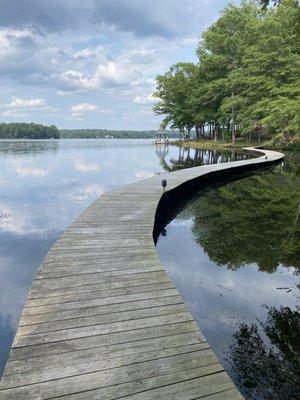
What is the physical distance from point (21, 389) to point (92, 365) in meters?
0.74

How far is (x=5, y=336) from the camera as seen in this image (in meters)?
5.88

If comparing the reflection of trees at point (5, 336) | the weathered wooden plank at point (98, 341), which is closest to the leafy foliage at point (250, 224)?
the weathered wooden plank at point (98, 341)

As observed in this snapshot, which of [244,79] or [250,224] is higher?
[244,79]

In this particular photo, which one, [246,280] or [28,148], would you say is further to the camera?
[28,148]

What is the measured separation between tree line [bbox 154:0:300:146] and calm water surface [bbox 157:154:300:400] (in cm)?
1678

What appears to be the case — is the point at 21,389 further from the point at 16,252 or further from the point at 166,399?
the point at 16,252

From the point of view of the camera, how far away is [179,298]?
5398 millimetres

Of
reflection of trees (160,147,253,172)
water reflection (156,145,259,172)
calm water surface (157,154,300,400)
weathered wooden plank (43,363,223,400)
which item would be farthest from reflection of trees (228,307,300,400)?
reflection of trees (160,147,253,172)

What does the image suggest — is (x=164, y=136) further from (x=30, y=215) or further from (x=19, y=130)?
(x=19, y=130)

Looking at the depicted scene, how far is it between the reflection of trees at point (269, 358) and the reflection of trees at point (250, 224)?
273cm

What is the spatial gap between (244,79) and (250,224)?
35.2 m

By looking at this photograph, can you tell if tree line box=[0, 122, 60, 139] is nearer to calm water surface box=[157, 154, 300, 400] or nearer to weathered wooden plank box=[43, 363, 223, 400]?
calm water surface box=[157, 154, 300, 400]

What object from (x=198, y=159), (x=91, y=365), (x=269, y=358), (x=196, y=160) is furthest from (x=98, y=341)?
(x=198, y=159)

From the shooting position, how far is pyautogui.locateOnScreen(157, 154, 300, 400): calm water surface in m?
5.05
